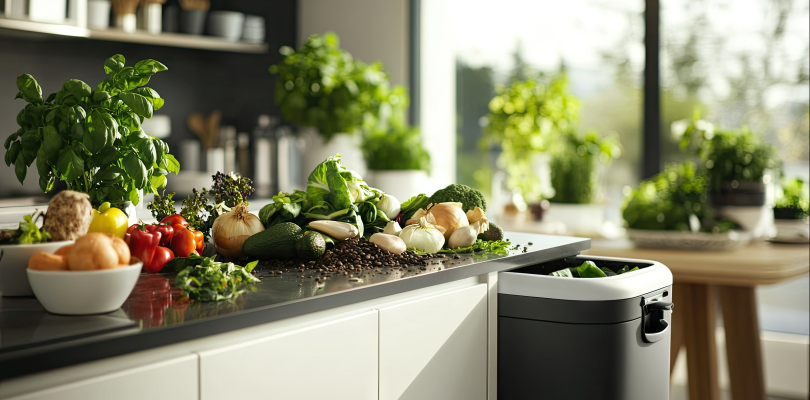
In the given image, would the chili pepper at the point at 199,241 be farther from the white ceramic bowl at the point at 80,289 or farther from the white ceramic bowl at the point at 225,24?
the white ceramic bowl at the point at 225,24

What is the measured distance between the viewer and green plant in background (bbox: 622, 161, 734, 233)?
2590 millimetres

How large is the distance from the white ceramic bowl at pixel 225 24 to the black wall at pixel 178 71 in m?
0.27

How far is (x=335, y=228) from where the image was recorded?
4.42ft

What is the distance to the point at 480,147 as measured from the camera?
3738 millimetres

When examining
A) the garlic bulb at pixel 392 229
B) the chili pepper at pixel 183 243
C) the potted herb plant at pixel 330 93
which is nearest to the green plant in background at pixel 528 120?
the potted herb plant at pixel 330 93

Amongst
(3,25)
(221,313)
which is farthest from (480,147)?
(221,313)

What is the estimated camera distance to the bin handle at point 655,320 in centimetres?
137

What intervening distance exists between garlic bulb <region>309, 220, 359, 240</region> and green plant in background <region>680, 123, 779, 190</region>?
6.25 feet

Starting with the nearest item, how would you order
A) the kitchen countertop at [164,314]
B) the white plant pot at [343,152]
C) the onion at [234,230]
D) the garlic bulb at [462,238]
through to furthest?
the kitchen countertop at [164,314] < the onion at [234,230] < the garlic bulb at [462,238] < the white plant pot at [343,152]

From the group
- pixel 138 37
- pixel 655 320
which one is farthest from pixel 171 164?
pixel 138 37

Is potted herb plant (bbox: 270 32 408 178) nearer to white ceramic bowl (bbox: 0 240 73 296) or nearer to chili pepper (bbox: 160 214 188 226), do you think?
chili pepper (bbox: 160 214 188 226)

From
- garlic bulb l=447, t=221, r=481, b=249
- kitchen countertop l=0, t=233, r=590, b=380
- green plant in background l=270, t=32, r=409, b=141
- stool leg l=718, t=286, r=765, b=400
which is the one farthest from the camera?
green plant in background l=270, t=32, r=409, b=141

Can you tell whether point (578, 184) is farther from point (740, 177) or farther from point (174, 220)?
point (174, 220)

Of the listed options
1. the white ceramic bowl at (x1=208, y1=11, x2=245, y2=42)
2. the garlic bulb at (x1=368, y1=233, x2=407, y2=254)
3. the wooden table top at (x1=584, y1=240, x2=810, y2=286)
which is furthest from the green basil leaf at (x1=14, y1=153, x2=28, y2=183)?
the white ceramic bowl at (x1=208, y1=11, x2=245, y2=42)
